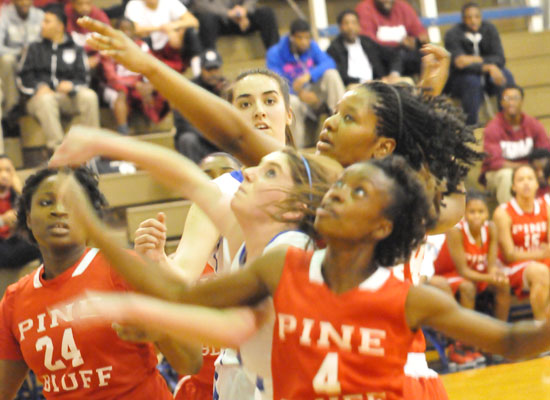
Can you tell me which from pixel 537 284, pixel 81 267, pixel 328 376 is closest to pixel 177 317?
pixel 328 376

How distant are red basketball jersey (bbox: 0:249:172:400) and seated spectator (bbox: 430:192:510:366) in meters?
4.46

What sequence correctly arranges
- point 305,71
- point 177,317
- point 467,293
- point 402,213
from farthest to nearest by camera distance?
point 305,71 < point 467,293 < point 402,213 < point 177,317

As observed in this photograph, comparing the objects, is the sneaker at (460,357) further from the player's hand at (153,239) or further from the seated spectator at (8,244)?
the player's hand at (153,239)

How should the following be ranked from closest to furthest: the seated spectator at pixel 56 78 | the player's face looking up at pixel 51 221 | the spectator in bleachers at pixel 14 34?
the player's face looking up at pixel 51 221 → the seated spectator at pixel 56 78 → the spectator in bleachers at pixel 14 34

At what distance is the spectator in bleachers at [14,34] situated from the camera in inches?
304

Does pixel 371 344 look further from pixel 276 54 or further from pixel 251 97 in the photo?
pixel 276 54

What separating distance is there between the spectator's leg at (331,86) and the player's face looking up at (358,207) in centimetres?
625

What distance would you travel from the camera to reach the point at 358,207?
2027 mm

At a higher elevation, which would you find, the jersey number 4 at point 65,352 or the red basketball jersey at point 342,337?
the red basketball jersey at point 342,337

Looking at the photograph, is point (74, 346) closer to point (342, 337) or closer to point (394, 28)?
point (342, 337)

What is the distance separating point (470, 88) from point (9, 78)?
470cm

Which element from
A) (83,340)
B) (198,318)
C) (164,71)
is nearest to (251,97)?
(164,71)

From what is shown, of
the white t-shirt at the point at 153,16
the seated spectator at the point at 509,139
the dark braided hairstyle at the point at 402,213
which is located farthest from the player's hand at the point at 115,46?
the seated spectator at the point at 509,139

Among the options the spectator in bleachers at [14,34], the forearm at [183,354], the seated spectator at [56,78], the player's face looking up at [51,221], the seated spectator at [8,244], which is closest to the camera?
the forearm at [183,354]
